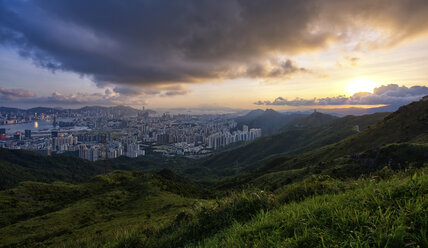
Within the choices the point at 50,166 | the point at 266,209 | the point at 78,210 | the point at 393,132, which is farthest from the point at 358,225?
the point at 50,166

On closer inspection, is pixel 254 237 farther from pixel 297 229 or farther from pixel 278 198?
pixel 278 198

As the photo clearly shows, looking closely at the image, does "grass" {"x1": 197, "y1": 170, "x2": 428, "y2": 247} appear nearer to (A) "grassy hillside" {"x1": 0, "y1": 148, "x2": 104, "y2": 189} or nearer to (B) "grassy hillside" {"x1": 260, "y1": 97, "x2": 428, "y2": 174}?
(B) "grassy hillside" {"x1": 260, "y1": 97, "x2": 428, "y2": 174}

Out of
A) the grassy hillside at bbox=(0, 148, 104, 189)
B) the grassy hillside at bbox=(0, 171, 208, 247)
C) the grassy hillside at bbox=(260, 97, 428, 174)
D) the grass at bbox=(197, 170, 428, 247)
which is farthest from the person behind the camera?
the grassy hillside at bbox=(0, 148, 104, 189)

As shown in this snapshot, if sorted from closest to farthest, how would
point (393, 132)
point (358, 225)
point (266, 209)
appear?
point (358, 225) < point (266, 209) < point (393, 132)

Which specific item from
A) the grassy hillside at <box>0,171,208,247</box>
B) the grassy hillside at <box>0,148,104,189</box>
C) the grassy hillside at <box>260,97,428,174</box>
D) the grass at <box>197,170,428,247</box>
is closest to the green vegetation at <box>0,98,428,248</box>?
the grass at <box>197,170,428,247</box>

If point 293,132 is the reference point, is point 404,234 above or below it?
above

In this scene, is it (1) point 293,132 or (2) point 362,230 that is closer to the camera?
(2) point 362,230

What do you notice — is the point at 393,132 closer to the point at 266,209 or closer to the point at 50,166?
the point at 266,209

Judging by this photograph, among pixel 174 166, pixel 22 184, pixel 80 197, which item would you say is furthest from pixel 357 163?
pixel 174 166

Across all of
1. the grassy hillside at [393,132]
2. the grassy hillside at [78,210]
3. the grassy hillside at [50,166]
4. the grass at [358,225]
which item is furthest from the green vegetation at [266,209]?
the grassy hillside at [50,166]

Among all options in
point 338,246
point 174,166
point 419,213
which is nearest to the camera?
point 338,246

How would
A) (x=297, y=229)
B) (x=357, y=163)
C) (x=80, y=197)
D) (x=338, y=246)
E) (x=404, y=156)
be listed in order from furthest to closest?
1. (x=80, y=197)
2. (x=357, y=163)
3. (x=404, y=156)
4. (x=297, y=229)
5. (x=338, y=246)
